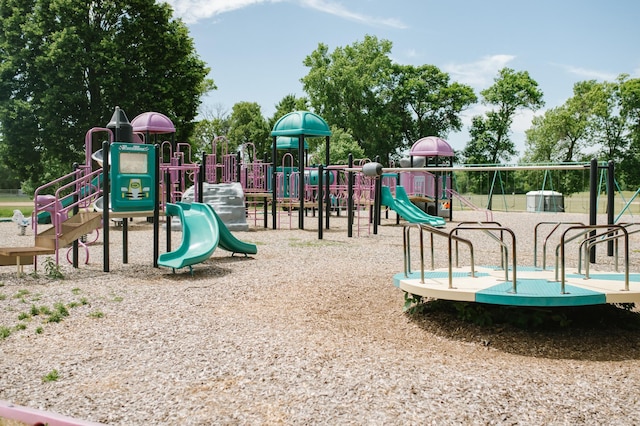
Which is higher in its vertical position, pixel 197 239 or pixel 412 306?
pixel 197 239

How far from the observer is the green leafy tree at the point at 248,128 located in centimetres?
5372

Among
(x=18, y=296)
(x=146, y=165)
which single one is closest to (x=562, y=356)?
(x=18, y=296)

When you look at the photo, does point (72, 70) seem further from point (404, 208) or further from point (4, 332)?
point (4, 332)

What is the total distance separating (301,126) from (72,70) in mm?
15242

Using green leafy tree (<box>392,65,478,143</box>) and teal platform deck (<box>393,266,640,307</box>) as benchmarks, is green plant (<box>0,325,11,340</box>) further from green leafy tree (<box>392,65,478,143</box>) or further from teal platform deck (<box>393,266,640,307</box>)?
green leafy tree (<box>392,65,478,143</box>)

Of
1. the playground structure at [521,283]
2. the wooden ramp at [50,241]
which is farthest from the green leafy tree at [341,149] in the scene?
the playground structure at [521,283]

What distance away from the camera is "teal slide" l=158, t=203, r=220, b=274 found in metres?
9.73

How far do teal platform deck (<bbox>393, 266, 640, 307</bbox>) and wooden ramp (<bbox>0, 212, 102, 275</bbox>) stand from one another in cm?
599

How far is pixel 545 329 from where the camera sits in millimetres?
5867

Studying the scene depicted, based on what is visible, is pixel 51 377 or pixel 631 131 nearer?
pixel 51 377

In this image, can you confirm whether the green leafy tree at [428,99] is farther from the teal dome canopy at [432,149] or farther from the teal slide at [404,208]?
the teal slide at [404,208]

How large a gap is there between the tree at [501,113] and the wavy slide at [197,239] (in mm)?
43377

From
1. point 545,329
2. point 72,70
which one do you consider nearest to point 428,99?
point 72,70

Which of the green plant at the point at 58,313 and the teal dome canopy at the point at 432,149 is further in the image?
the teal dome canopy at the point at 432,149
